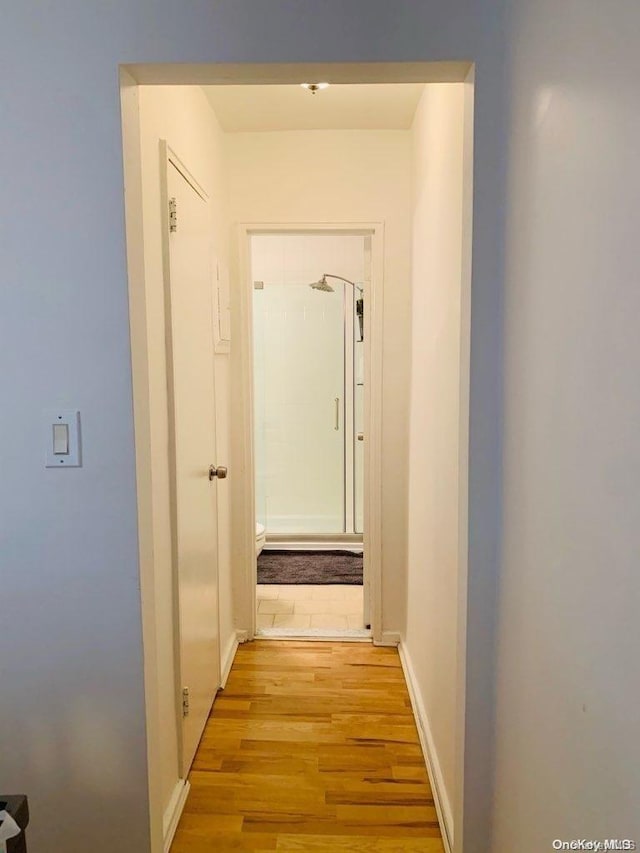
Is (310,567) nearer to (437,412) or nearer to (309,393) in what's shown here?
(309,393)

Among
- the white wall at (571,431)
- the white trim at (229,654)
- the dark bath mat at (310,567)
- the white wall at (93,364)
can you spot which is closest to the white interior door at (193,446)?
the white trim at (229,654)

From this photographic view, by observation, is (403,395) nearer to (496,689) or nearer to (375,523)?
(375,523)

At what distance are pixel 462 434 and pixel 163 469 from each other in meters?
0.89

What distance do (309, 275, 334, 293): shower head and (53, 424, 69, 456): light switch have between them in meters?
3.41

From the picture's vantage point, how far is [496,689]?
1.42 metres

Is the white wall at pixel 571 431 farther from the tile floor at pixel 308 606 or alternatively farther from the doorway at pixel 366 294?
the tile floor at pixel 308 606

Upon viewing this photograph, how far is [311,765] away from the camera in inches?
85.6

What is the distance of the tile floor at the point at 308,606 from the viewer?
3.32m

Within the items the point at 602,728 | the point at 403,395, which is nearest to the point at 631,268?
the point at 602,728

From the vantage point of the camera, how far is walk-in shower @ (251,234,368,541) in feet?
15.3

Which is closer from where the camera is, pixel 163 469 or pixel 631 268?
pixel 631 268

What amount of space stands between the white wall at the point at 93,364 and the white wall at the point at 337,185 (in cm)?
157

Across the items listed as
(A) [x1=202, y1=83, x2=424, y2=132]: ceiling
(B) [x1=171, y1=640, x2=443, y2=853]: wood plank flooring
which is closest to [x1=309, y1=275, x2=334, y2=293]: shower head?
(A) [x1=202, y1=83, x2=424, y2=132]: ceiling

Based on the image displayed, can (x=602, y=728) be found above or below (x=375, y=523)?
above
